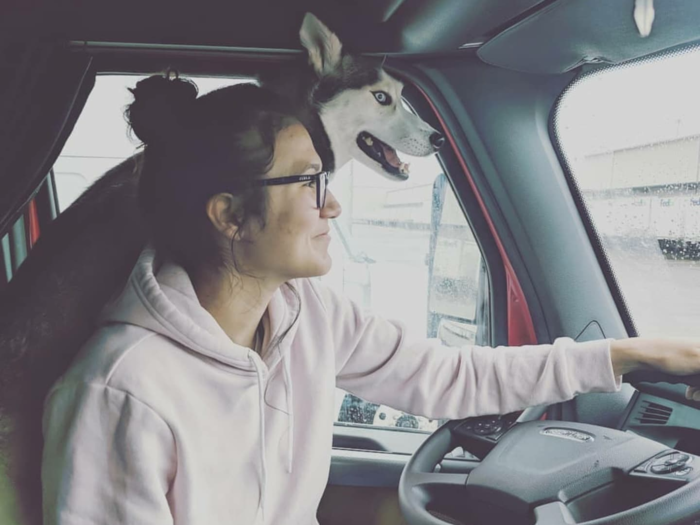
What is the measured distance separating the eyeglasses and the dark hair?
0.02 meters

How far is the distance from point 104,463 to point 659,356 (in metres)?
0.87

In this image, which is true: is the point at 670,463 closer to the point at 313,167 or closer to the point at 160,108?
the point at 313,167

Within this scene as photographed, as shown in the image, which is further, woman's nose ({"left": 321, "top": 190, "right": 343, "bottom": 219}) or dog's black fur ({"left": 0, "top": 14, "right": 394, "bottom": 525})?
woman's nose ({"left": 321, "top": 190, "right": 343, "bottom": 219})

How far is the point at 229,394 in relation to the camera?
0.96 meters

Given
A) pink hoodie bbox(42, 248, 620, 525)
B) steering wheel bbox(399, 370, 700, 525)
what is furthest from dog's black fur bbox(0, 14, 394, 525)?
steering wheel bbox(399, 370, 700, 525)

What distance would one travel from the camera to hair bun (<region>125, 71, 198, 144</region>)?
107 centimetres

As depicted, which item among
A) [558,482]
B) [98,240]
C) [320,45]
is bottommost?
[558,482]

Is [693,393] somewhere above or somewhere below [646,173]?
below

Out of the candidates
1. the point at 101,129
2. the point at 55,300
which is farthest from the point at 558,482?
the point at 101,129

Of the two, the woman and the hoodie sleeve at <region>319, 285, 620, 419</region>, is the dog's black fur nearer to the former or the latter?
the woman

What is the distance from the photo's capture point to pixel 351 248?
176 cm

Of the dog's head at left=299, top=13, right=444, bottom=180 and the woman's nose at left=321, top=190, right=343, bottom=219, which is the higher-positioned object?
the dog's head at left=299, top=13, right=444, bottom=180

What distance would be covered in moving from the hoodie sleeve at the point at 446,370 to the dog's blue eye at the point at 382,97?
72cm

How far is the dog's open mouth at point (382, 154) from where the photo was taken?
70.7 inches
